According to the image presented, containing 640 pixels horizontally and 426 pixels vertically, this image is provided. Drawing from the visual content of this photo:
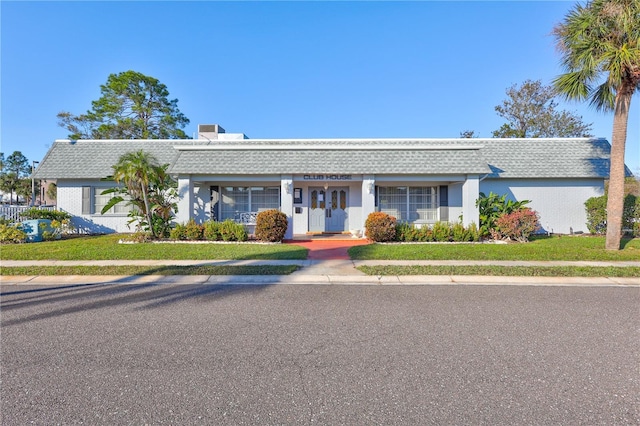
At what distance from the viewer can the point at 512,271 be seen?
29.0ft

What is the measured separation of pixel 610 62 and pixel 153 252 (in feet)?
52.4

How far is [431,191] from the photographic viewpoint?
17344mm

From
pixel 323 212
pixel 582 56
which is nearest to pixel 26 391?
pixel 323 212

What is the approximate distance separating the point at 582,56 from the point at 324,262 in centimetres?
1088

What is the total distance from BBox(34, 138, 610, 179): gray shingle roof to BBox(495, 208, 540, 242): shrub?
2.15 meters

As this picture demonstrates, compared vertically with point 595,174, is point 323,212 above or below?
below

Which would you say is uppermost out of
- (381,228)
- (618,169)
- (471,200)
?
(618,169)

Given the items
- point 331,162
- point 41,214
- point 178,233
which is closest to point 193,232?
point 178,233

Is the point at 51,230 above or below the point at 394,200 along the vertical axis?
below

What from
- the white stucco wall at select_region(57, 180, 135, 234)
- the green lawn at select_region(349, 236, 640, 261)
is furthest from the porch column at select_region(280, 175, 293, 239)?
the white stucco wall at select_region(57, 180, 135, 234)

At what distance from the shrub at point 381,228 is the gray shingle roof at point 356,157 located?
234cm

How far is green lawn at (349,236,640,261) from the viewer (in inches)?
416

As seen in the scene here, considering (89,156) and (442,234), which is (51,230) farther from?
(442,234)

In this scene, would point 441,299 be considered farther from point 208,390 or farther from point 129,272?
point 129,272
